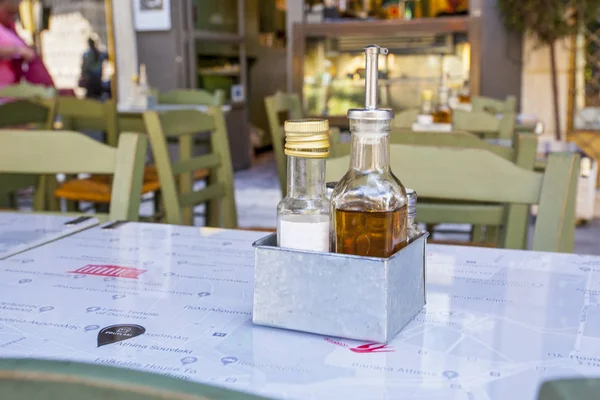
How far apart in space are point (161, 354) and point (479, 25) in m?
5.13

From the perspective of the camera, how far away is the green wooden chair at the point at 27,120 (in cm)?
299

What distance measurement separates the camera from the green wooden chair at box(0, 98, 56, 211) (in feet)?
9.82

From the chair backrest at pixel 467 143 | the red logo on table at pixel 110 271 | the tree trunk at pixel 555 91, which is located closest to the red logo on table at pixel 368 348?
the red logo on table at pixel 110 271

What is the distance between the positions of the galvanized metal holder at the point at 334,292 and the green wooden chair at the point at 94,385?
0.46 meters

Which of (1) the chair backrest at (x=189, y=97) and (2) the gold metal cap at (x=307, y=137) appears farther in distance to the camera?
(1) the chair backrest at (x=189, y=97)

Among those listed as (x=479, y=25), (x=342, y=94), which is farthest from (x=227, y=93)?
(x=479, y=25)

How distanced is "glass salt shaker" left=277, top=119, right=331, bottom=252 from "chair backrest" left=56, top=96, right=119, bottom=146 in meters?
3.02

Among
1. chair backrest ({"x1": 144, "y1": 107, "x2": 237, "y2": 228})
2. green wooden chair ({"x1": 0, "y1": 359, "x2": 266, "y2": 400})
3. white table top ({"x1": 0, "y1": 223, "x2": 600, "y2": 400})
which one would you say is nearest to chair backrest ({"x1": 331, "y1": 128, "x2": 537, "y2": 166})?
chair backrest ({"x1": 144, "y1": 107, "x2": 237, "y2": 228})

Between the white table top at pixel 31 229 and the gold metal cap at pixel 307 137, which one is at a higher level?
the gold metal cap at pixel 307 137

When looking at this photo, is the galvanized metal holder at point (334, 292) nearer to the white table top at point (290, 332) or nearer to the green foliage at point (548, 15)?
the white table top at point (290, 332)

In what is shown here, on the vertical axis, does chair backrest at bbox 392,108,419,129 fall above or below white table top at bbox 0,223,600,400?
above

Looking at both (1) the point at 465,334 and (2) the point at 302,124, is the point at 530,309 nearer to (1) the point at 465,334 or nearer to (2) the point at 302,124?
(1) the point at 465,334

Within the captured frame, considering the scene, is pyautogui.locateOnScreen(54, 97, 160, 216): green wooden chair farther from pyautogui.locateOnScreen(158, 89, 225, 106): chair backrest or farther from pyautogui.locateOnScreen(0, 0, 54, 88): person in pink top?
pyautogui.locateOnScreen(0, 0, 54, 88): person in pink top

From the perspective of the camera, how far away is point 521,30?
5.79m
